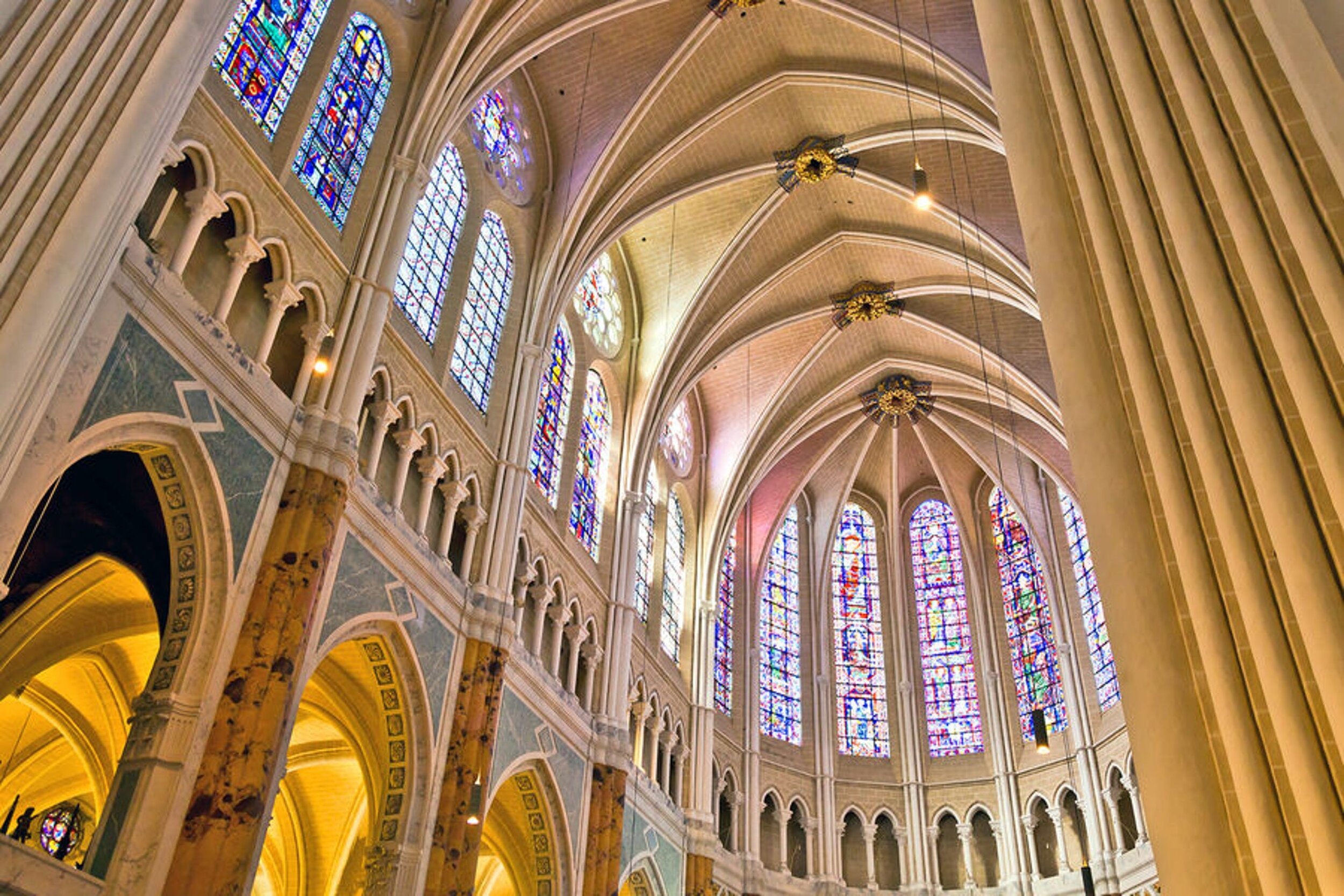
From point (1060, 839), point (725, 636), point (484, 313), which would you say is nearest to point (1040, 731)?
point (1060, 839)

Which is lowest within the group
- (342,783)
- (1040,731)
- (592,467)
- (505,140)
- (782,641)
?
(1040,731)

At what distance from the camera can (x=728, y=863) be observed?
2256 centimetres

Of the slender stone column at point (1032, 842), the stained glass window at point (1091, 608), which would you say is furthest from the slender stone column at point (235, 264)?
the slender stone column at point (1032, 842)

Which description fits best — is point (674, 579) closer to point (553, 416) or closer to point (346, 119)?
point (553, 416)

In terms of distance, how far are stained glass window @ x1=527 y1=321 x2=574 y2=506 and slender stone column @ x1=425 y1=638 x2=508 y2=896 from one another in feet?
12.7

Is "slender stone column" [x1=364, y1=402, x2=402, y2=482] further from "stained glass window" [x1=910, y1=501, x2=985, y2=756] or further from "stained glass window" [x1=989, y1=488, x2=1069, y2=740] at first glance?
"stained glass window" [x1=910, y1=501, x2=985, y2=756]

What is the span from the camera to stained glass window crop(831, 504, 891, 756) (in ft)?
88.1

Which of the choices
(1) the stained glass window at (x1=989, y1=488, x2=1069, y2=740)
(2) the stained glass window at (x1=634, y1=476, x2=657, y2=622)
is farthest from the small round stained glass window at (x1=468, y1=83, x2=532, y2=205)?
(1) the stained glass window at (x1=989, y1=488, x2=1069, y2=740)

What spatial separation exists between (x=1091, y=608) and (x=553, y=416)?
12911 mm

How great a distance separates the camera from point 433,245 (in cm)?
1616

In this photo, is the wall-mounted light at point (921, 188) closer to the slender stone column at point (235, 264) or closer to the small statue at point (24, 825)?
the slender stone column at point (235, 264)

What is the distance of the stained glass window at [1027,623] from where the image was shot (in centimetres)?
2520

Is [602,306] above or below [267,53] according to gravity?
above

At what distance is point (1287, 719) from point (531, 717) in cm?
1329
